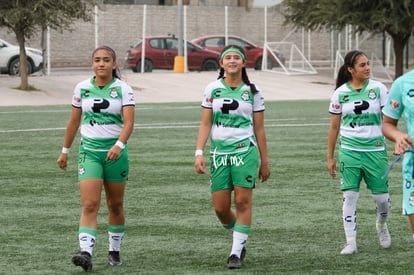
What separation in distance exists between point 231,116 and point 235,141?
0.67 feet

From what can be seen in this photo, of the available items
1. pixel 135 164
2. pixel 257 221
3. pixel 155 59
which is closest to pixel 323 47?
pixel 155 59

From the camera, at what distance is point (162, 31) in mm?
52844

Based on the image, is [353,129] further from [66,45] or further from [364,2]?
[66,45]

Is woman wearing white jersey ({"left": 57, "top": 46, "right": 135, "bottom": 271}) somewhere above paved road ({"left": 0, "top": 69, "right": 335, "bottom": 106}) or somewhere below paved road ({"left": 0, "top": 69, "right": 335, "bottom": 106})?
above

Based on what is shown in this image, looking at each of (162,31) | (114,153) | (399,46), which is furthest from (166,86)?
(114,153)

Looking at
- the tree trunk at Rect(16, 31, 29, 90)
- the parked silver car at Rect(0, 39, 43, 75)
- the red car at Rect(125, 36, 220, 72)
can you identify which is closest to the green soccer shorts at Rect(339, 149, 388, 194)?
the tree trunk at Rect(16, 31, 29, 90)

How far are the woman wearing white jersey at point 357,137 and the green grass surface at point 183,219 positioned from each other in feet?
1.65

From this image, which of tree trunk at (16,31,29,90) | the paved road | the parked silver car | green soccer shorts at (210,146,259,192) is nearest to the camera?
green soccer shorts at (210,146,259,192)

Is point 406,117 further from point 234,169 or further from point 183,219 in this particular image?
point 183,219

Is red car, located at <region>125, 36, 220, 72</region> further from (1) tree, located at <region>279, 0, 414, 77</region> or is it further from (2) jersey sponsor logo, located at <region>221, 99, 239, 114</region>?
(2) jersey sponsor logo, located at <region>221, 99, 239, 114</region>

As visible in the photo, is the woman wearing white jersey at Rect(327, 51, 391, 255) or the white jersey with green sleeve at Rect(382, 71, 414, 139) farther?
the woman wearing white jersey at Rect(327, 51, 391, 255)

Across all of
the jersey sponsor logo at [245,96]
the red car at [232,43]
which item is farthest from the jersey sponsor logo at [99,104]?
the red car at [232,43]

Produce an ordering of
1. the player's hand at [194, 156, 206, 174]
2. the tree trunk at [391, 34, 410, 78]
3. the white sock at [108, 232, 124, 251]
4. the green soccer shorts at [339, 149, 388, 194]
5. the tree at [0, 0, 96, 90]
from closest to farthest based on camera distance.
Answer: the player's hand at [194, 156, 206, 174]
the white sock at [108, 232, 124, 251]
the green soccer shorts at [339, 149, 388, 194]
the tree at [0, 0, 96, 90]
the tree trunk at [391, 34, 410, 78]

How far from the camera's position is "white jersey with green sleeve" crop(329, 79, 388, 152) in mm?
9992
